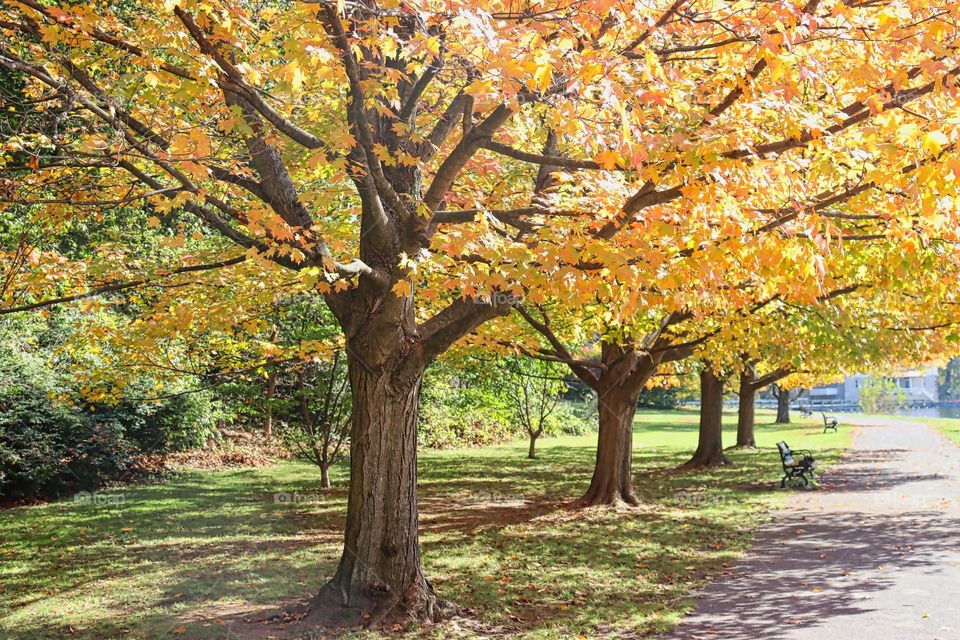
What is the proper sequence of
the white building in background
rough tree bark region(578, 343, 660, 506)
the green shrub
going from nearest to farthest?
1. rough tree bark region(578, 343, 660, 506)
2. the green shrub
3. the white building in background

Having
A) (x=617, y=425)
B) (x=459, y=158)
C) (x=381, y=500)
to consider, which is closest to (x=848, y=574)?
(x=381, y=500)

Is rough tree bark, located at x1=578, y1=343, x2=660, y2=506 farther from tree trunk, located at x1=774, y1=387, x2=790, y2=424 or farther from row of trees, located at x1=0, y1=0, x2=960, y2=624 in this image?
tree trunk, located at x1=774, y1=387, x2=790, y2=424

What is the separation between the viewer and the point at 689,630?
691cm

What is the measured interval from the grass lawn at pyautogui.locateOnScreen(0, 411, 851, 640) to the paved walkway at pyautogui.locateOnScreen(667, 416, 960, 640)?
0.47 meters

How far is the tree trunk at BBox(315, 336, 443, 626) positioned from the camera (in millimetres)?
7320

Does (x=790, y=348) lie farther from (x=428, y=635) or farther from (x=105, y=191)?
(x=105, y=191)

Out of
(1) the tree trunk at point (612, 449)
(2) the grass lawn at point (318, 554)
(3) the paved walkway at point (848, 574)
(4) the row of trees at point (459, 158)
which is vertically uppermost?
(4) the row of trees at point (459, 158)

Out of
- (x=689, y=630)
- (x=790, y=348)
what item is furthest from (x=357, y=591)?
(x=790, y=348)

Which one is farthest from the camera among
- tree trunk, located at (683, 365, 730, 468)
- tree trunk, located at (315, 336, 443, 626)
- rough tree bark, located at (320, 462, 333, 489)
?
tree trunk, located at (683, 365, 730, 468)

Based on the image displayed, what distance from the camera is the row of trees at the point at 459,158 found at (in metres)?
5.40

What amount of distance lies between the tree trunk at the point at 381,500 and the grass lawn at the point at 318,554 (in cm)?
54

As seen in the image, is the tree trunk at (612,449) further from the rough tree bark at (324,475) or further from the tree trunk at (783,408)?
the tree trunk at (783,408)

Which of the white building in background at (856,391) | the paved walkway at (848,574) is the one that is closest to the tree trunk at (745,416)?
the paved walkway at (848,574)

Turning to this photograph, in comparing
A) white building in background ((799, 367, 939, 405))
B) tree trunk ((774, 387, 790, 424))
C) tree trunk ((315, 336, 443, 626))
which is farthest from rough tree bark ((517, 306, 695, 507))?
white building in background ((799, 367, 939, 405))
